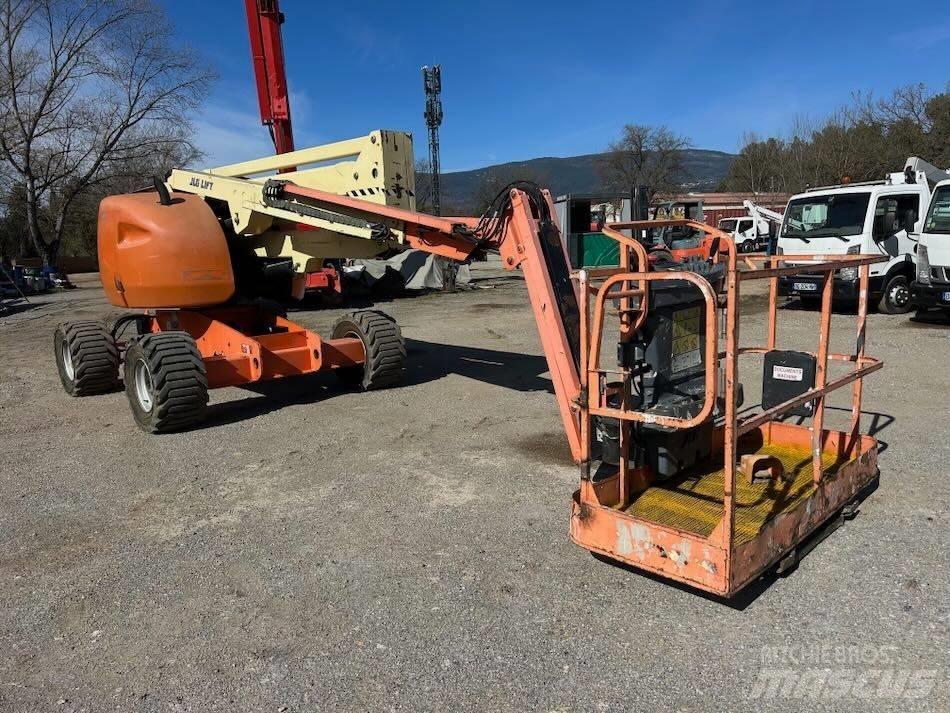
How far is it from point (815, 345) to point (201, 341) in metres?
8.27

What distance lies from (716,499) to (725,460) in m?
0.92

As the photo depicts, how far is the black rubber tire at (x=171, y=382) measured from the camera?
248 inches

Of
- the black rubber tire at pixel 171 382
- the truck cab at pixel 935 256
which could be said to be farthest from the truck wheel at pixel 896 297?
the black rubber tire at pixel 171 382

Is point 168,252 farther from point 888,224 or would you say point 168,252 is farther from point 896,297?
point 896,297

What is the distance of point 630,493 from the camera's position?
415 centimetres

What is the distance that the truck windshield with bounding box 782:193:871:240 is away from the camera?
1266 centimetres

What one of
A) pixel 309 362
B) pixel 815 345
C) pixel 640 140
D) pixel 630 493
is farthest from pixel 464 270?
pixel 640 140

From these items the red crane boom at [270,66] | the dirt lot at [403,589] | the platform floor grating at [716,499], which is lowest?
the dirt lot at [403,589]

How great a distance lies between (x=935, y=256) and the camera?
1048 centimetres

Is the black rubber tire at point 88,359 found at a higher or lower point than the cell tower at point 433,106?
lower

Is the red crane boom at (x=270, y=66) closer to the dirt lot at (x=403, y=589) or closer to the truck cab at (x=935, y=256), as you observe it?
the dirt lot at (x=403, y=589)

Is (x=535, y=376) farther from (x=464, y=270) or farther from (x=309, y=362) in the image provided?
(x=464, y=270)

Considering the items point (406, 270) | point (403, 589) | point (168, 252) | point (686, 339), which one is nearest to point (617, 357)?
point (686, 339)

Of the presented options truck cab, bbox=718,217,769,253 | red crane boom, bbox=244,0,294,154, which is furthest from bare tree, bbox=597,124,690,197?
red crane boom, bbox=244,0,294,154
